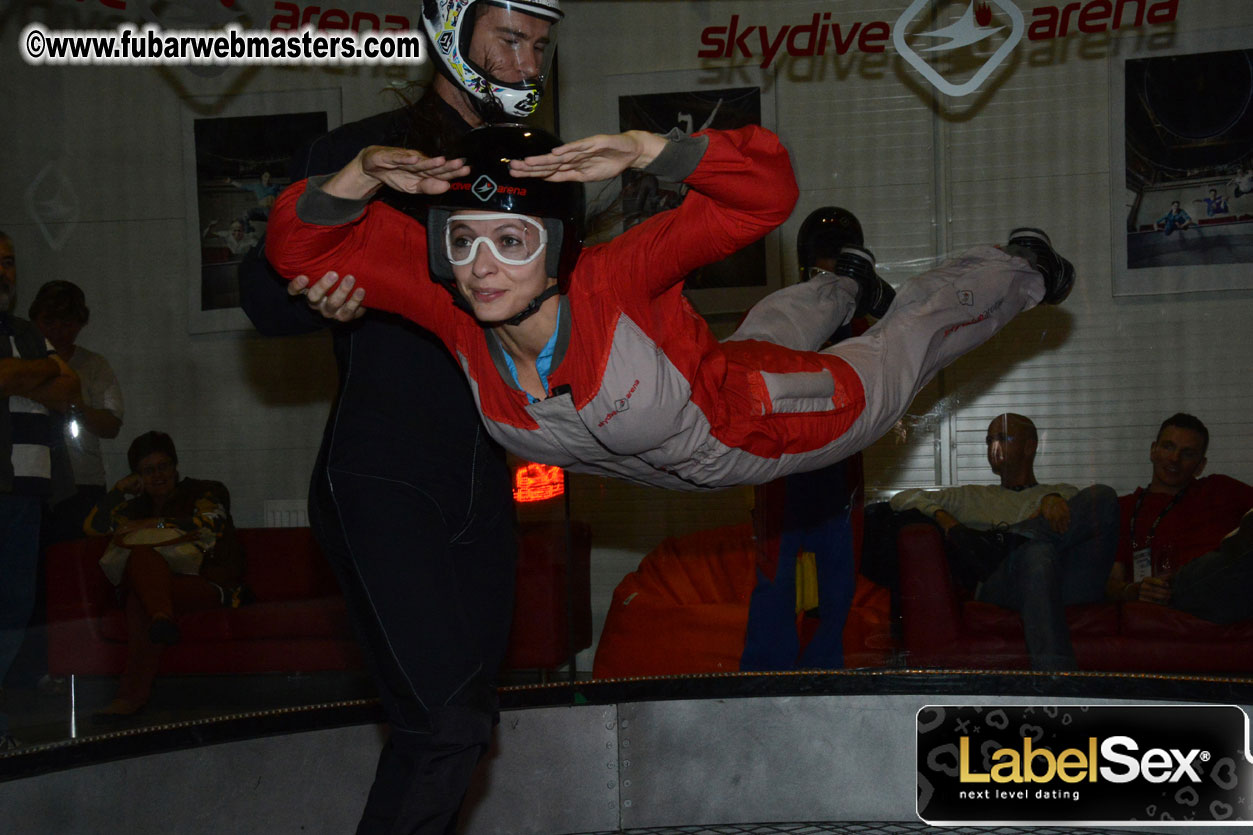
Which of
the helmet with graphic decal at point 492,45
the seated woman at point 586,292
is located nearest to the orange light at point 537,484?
the seated woman at point 586,292

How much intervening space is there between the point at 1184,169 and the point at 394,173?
232 centimetres

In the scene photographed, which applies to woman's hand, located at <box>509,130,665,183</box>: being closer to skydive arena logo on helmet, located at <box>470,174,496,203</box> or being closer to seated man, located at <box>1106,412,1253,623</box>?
skydive arena logo on helmet, located at <box>470,174,496,203</box>

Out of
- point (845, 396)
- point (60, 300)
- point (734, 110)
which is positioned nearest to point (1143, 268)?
point (734, 110)

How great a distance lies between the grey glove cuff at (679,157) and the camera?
140 centimetres

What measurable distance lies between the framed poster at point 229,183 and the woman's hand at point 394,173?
1520 mm

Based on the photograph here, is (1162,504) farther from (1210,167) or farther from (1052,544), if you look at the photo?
(1210,167)

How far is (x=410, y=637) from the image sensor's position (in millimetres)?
1614

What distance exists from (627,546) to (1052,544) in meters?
1.16

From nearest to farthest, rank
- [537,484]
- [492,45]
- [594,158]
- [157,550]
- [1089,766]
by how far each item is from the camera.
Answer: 1. [594,158]
2. [492,45]
3. [1089,766]
4. [157,550]
5. [537,484]

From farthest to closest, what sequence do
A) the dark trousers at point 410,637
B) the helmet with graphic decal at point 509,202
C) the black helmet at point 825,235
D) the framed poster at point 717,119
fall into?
the framed poster at point 717,119 → the black helmet at point 825,235 → the dark trousers at point 410,637 → the helmet with graphic decal at point 509,202

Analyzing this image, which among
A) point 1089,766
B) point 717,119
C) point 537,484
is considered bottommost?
point 1089,766

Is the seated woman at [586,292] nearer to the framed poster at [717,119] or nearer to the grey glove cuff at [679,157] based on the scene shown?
the grey glove cuff at [679,157]

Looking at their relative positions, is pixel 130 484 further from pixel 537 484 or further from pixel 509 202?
pixel 509 202

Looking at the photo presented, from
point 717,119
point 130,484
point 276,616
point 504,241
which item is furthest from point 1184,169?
point 130,484
